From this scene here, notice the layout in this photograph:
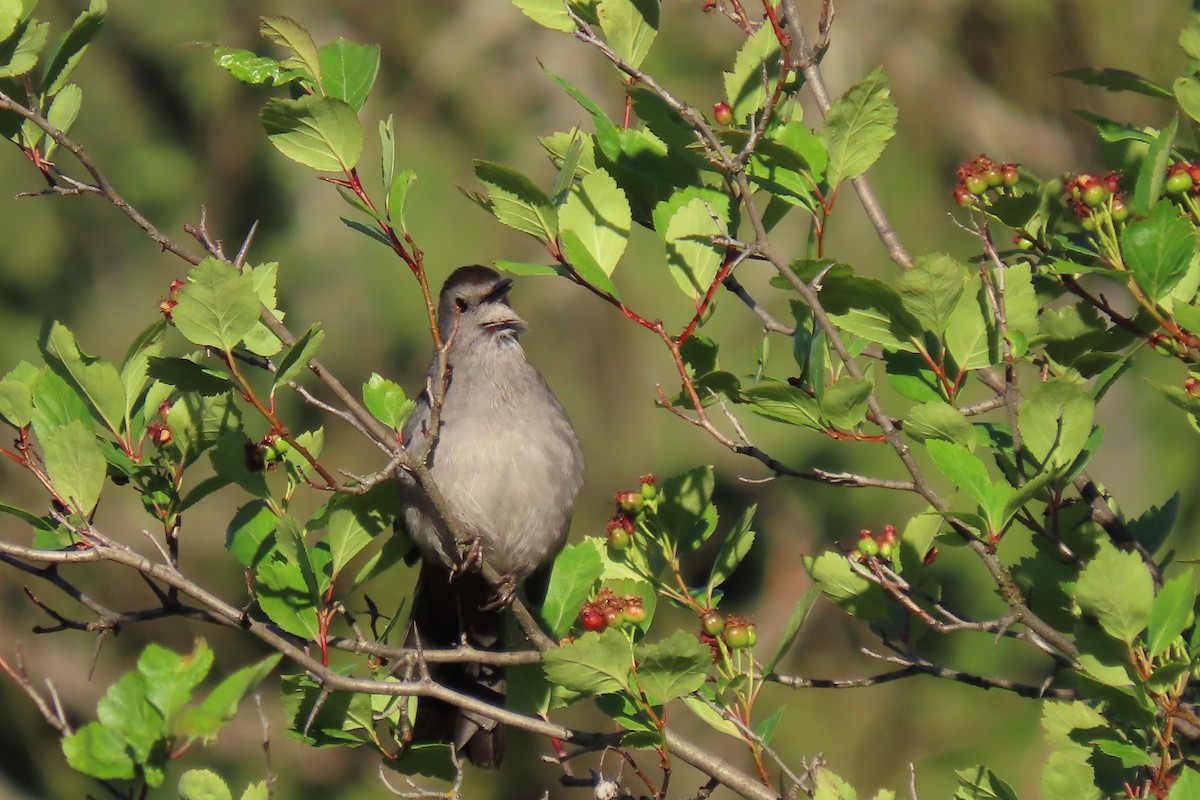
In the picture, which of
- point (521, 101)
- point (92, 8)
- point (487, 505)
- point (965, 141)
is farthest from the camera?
point (521, 101)

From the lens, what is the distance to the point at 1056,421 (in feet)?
7.72

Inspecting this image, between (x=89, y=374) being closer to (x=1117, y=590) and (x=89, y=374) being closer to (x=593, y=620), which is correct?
(x=593, y=620)

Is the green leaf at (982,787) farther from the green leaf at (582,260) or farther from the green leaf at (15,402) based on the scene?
the green leaf at (15,402)

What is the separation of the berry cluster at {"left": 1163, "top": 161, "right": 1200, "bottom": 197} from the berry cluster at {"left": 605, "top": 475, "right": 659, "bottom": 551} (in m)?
1.17

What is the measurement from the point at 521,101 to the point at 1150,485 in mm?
3232

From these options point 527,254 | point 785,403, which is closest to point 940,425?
point 785,403

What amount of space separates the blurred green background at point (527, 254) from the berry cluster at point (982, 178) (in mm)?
2777

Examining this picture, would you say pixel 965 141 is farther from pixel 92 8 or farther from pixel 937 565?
pixel 92 8

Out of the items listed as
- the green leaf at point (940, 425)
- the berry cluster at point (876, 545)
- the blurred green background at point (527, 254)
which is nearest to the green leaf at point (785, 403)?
the green leaf at point (940, 425)

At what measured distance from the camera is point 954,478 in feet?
7.87

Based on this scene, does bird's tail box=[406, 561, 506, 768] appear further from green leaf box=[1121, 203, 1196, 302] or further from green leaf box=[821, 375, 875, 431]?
green leaf box=[1121, 203, 1196, 302]

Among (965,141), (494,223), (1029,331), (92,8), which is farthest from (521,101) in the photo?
(1029,331)

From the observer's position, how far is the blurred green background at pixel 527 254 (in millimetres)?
5664

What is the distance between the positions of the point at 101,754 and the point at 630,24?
1.74m
